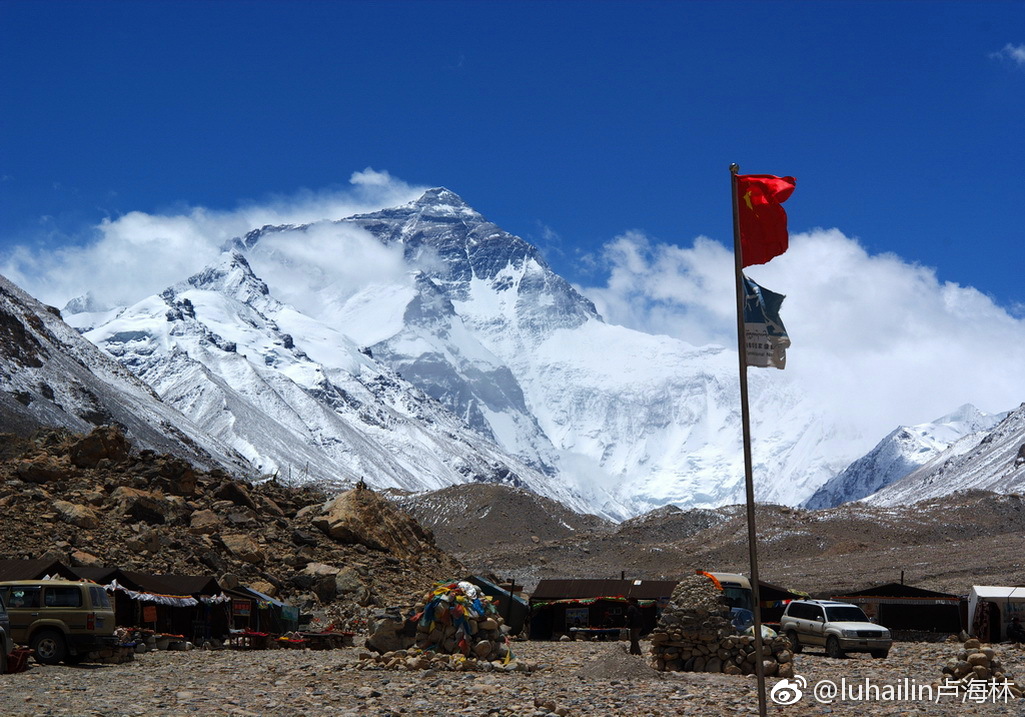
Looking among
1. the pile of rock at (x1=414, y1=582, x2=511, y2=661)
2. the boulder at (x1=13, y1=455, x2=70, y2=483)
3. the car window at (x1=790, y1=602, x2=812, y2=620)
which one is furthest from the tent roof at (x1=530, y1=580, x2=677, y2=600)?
the boulder at (x1=13, y1=455, x2=70, y2=483)

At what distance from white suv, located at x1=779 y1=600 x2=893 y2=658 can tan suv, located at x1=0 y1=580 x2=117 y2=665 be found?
19.4 m

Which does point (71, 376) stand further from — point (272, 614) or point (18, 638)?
point (18, 638)

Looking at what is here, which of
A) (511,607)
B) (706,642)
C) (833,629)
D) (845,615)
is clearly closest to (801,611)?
(845,615)

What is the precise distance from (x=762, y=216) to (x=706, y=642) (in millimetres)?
12062

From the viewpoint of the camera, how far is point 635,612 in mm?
44188

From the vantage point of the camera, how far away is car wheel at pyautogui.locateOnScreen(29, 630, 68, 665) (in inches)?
1067

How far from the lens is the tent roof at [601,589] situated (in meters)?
46.5

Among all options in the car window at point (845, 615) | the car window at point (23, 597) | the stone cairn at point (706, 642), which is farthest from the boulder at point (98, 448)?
the stone cairn at point (706, 642)

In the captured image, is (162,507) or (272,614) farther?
(162,507)

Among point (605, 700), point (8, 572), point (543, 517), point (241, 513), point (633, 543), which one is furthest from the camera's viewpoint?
point (543, 517)

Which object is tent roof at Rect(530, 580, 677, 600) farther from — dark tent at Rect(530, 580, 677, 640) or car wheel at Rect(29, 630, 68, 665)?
car wheel at Rect(29, 630, 68, 665)

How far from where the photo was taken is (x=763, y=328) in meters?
17.2

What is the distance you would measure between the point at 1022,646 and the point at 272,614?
24789 mm

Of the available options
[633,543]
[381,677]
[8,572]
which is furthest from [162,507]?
[633,543]
